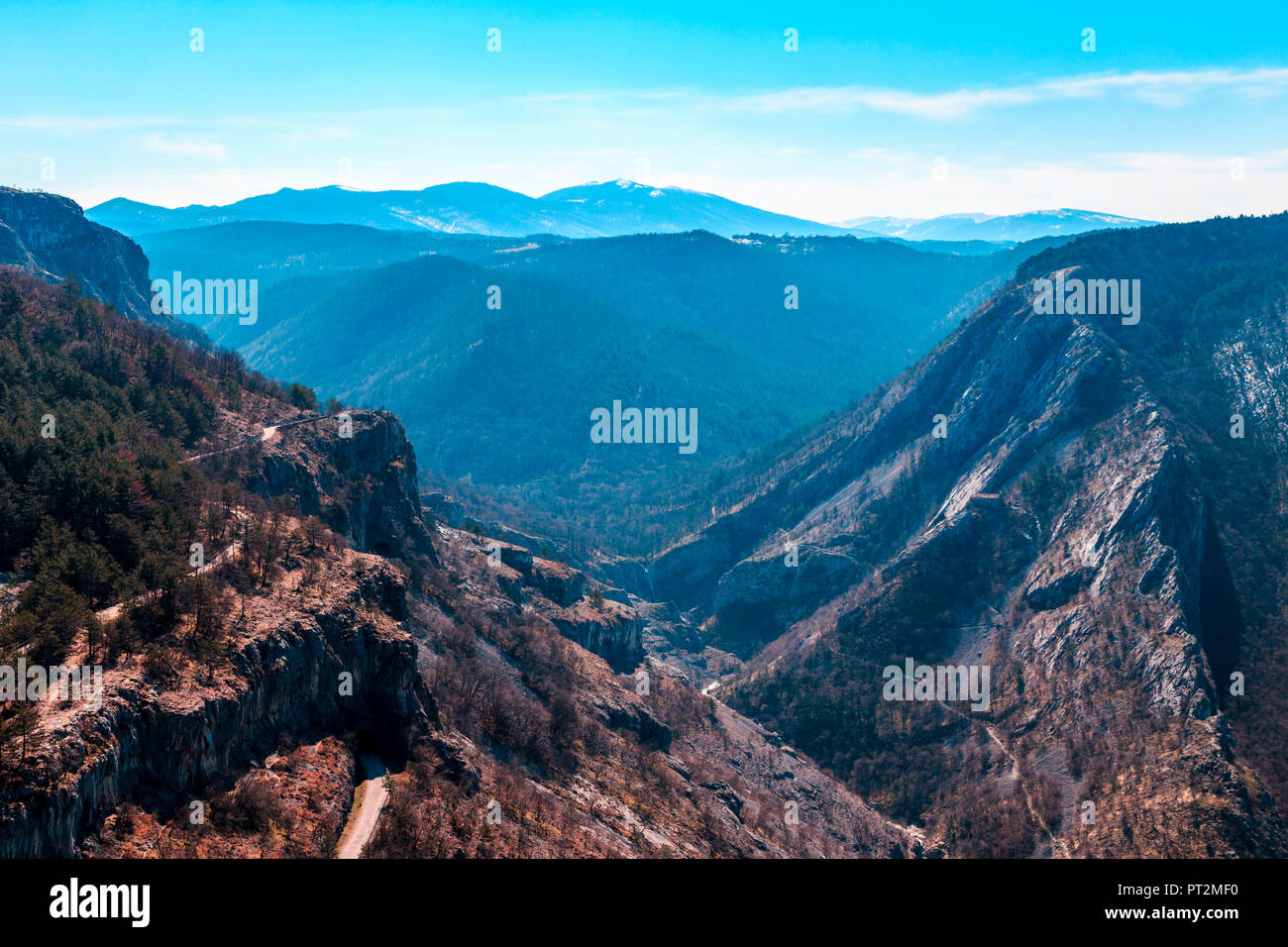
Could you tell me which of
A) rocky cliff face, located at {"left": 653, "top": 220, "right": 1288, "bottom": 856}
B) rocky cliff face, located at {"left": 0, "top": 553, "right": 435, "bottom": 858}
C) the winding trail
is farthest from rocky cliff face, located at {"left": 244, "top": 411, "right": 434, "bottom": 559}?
rocky cliff face, located at {"left": 653, "top": 220, "right": 1288, "bottom": 856}

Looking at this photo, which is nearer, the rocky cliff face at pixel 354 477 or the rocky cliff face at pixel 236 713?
the rocky cliff face at pixel 236 713

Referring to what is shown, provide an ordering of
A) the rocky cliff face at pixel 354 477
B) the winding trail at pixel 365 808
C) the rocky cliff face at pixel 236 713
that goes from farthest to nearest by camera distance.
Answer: the rocky cliff face at pixel 354 477, the winding trail at pixel 365 808, the rocky cliff face at pixel 236 713

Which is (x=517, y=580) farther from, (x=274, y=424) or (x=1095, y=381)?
(x=1095, y=381)

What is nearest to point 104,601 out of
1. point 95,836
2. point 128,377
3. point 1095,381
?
point 95,836

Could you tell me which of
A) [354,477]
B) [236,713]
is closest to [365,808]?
[236,713]

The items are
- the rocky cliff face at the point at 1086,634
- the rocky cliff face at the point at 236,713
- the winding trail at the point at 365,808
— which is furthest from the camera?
the rocky cliff face at the point at 1086,634

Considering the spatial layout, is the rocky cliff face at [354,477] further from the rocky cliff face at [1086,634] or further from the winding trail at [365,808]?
the rocky cliff face at [1086,634]

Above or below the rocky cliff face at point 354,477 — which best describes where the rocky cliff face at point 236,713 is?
below

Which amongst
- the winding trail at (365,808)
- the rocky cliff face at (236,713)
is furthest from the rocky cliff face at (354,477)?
the winding trail at (365,808)
